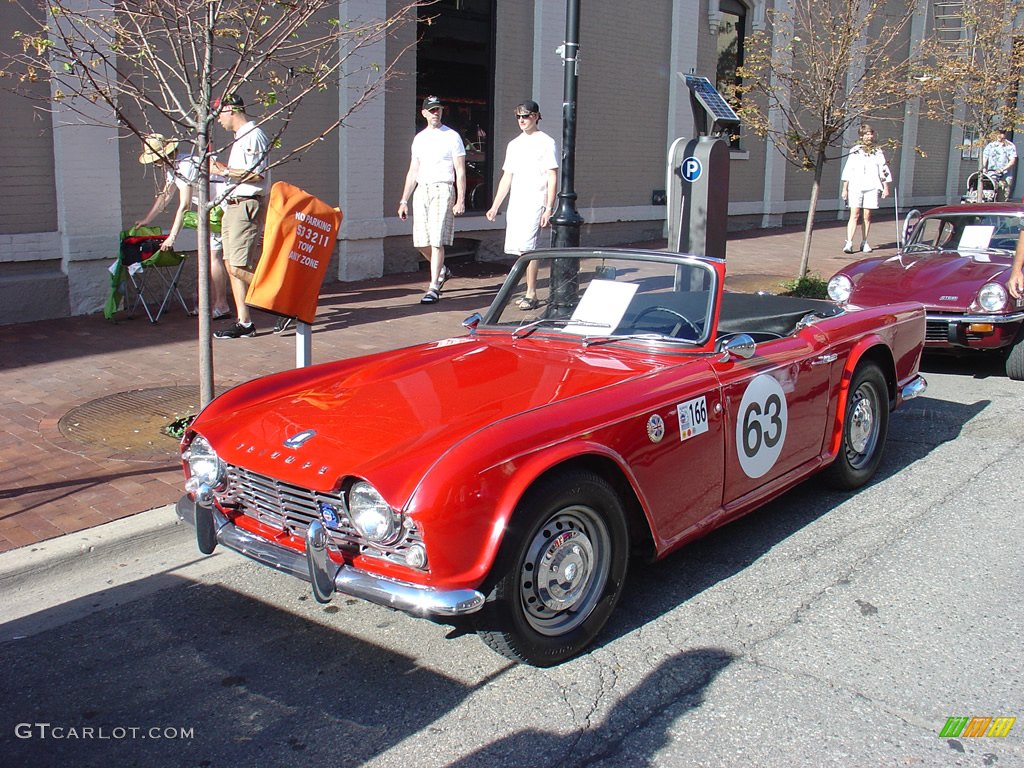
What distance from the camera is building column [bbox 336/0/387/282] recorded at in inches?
448

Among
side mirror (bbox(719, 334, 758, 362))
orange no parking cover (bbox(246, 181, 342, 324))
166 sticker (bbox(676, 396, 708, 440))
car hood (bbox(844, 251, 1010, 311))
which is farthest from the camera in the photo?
car hood (bbox(844, 251, 1010, 311))

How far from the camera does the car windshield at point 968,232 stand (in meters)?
8.77

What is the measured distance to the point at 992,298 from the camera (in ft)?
25.6

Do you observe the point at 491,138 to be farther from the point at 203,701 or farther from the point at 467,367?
the point at 203,701

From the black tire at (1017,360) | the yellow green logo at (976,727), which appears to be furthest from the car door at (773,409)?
the black tire at (1017,360)

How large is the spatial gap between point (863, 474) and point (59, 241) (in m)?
7.31

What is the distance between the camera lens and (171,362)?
7742mm

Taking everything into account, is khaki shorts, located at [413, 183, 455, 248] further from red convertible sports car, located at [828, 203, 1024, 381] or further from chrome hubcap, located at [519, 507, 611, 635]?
chrome hubcap, located at [519, 507, 611, 635]

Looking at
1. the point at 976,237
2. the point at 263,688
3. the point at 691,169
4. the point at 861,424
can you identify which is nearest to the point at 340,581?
the point at 263,688

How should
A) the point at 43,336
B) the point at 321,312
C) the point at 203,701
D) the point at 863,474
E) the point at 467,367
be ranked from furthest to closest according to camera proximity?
the point at 321,312, the point at 43,336, the point at 863,474, the point at 467,367, the point at 203,701

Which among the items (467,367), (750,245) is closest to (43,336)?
(467,367)

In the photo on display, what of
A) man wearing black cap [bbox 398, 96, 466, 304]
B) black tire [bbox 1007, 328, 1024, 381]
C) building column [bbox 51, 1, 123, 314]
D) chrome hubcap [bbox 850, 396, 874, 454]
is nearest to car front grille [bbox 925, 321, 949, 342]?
black tire [bbox 1007, 328, 1024, 381]

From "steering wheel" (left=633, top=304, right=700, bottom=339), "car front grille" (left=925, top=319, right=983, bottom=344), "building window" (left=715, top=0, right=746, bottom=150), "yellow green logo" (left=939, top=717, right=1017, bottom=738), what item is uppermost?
"building window" (left=715, top=0, right=746, bottom=150)

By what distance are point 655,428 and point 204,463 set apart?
5.71ft
